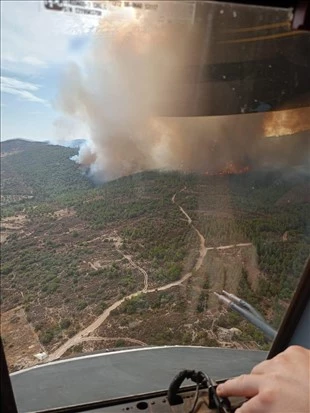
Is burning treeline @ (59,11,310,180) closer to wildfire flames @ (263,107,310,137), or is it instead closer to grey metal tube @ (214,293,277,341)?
wildfire flames @ (263,107,310,137)

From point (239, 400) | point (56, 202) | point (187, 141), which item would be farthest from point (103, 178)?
point (239, 400)

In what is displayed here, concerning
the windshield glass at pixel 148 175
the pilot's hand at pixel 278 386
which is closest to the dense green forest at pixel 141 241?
the windshield glass at pixel 148 175

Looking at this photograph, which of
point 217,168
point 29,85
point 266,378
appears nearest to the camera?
point 29,85

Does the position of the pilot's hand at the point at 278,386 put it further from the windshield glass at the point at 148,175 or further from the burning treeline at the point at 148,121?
the burning treeline at the point at 148,121

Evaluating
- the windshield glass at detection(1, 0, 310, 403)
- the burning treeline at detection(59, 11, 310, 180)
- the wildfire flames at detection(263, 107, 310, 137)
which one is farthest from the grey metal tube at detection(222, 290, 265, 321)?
the wildfire flames at detection(263, 107, 310, 137)

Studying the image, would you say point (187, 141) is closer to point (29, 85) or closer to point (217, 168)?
point (217, 168)

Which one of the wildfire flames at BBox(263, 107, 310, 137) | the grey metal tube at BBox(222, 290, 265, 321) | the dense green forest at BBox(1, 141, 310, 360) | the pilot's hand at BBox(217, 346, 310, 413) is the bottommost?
the pilot's hand at BBox(217, 346, 310, 413)

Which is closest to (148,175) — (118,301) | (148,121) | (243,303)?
(148,121)

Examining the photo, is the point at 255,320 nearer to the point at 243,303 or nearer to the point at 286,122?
the point at 243,303
